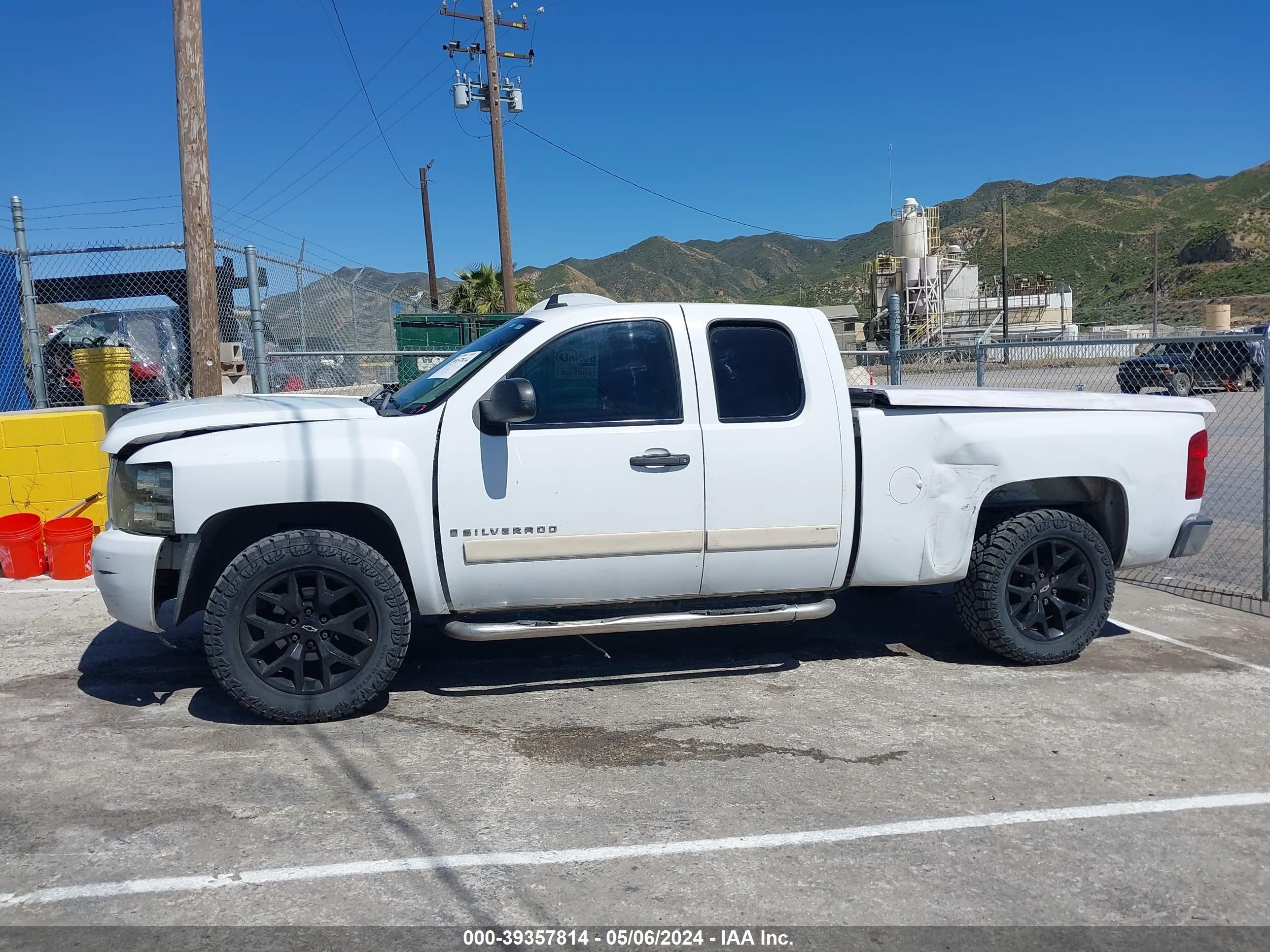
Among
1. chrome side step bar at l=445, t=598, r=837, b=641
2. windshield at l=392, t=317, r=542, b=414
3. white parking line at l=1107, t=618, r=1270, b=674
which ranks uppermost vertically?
windshield at l=392, t=317, r=542, b=414

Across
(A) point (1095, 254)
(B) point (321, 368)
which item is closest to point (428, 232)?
(B) point (321, 368)

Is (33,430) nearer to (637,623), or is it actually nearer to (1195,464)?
(637,623)

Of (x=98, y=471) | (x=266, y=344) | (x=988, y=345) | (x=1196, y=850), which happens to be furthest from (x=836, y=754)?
(x=266, y=344)

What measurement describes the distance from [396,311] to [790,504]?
17.1 meters

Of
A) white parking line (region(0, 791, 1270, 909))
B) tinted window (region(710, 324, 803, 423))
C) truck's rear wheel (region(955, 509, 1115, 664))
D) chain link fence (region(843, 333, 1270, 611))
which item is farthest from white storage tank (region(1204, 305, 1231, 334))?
white parking line (region(0, 791, 1270, 909))

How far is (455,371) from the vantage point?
16.5 feet

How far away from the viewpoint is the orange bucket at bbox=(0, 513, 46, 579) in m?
7.58

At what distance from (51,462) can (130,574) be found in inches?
184

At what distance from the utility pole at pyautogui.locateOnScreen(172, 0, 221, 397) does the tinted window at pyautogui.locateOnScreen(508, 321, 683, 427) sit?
18.0 feet

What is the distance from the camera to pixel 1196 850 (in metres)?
3.50

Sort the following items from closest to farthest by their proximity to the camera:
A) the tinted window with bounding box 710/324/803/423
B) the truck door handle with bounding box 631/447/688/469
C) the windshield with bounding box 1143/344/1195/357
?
the truck door handle with bounding box 631/447/688/469
the tinted window with bounding box 710/324/803/423
the windshield with bounding box 1143/344/1195/357

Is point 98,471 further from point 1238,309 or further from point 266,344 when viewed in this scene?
point 1238,309

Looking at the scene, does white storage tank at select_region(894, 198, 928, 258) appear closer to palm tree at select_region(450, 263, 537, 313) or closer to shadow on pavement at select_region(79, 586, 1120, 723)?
palm tree at select_region(450, 263, 537, 313)

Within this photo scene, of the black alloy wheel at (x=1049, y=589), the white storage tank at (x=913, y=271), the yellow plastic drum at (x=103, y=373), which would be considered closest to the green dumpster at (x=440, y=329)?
the yellow plastic drum at (x=103, y=373)
